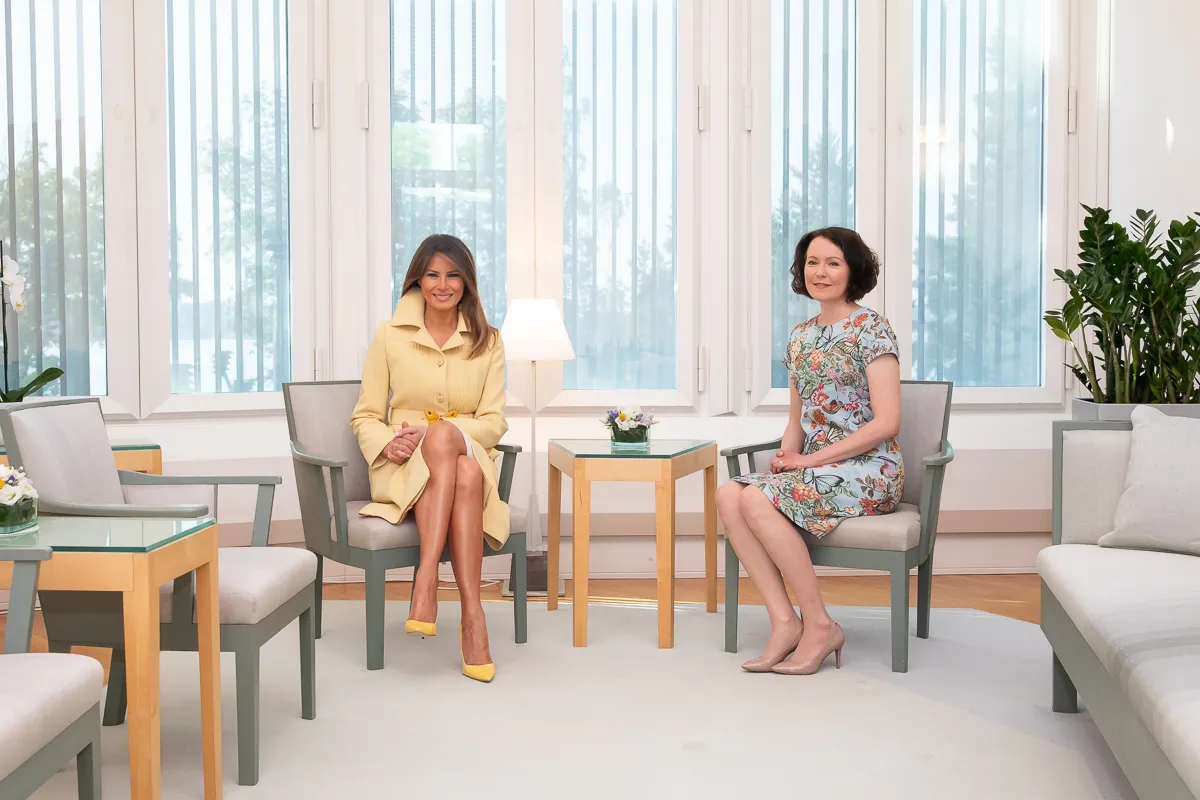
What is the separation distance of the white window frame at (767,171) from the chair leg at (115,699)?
305cm

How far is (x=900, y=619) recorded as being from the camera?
3.34 meters

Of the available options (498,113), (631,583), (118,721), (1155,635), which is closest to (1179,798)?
(1155,635)

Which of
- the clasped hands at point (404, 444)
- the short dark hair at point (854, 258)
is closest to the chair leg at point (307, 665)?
the clasped hands at point (404, 444)

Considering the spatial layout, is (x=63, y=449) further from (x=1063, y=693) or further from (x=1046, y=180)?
(x=1046, y=180)

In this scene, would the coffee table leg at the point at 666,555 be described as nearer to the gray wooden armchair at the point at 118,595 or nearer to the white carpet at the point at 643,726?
the white carpet at the point at 643,726

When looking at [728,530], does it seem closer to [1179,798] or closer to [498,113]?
[1179,798]

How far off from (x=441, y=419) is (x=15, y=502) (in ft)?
5.61

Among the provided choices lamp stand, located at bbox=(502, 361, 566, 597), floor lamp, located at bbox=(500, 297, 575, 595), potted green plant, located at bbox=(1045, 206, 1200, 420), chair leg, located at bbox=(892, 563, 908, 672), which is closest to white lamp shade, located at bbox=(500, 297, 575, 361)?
floor lamp, located at bbox=(500, 297, 575, 595)

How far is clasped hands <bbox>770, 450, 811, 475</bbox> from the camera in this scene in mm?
3535

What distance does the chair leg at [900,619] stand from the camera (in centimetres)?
334

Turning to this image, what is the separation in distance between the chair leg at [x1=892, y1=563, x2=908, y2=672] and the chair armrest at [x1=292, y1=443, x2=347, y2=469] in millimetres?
1815

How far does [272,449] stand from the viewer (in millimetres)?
4676

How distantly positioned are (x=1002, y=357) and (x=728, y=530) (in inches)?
90.4

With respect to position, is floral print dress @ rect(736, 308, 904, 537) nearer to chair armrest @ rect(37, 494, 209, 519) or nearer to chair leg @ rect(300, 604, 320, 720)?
chair leg @ rect(300, 604, 320, 720)
